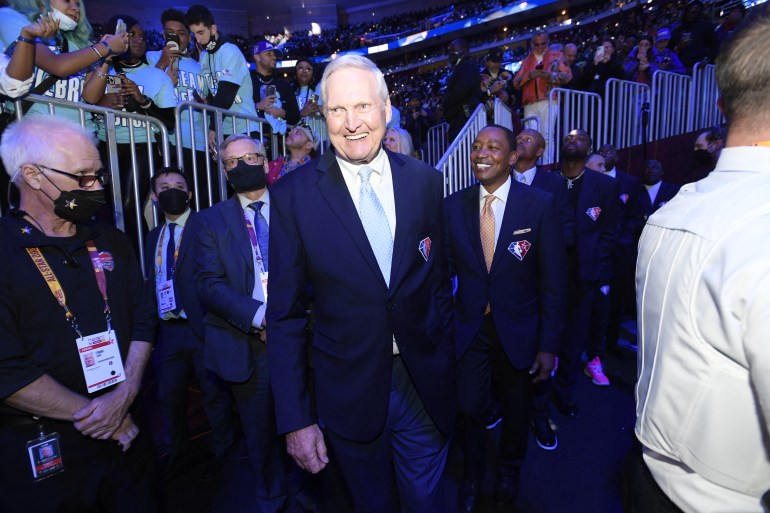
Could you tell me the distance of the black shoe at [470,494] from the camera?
8.76ft

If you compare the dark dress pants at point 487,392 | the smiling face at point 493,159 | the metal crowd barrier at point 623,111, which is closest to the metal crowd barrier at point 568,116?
the metal crowd barrier at point 623,111

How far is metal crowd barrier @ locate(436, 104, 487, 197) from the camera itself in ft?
19.3

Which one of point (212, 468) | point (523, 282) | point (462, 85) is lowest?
point (212, 468)

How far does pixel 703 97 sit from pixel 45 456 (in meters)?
11.8

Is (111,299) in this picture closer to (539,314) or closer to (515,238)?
(515,238)

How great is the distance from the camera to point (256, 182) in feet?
8.55

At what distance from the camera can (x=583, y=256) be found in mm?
3756

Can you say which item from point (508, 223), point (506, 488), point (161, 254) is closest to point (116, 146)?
point (161, 254)

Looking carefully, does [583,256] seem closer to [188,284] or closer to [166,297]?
[188,284]

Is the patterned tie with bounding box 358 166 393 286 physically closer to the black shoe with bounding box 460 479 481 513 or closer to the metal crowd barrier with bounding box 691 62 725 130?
the black shoe with bounding box 460 479 481 513

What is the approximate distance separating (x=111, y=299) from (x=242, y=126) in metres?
3.11

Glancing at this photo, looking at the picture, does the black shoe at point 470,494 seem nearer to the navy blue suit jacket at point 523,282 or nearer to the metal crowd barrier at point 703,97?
the navy blue suit jacket at point 523,282

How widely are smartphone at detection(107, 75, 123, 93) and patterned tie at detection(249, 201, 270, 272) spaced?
1.89 m

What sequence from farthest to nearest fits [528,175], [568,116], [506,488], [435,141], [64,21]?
[435,141]
[568,116]
[528,175]
[64,21]
[506,488]
